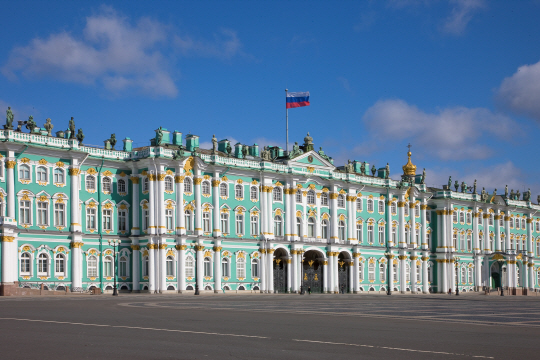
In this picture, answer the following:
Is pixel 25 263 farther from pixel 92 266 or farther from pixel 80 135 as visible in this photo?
pixel 80 135

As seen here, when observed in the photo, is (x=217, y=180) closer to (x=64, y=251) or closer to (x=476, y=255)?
(x=64, y=251)

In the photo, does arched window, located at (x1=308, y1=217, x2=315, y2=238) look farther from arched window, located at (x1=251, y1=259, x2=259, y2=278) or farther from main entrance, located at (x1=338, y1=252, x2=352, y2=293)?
arched window, located at (x1=251, y1=259, x2=259, y2=278)

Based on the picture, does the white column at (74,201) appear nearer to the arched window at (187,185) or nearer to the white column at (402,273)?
the arched window at (187,185)

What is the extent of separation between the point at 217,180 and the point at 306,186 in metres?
13.4

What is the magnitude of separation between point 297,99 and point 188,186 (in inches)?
667

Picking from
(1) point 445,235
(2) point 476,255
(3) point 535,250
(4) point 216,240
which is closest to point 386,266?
(1) point 445,235

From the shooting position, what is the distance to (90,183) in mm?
71188

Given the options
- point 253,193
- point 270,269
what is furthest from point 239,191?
point 270,269

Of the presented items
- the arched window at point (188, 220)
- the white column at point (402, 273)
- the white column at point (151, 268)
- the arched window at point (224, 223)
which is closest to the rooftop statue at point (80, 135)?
the white column at point (151, 268)

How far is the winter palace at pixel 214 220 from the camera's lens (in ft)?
218

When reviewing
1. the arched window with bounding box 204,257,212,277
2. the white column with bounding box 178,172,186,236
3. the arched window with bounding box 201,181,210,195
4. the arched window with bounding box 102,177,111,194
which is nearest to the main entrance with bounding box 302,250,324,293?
the arched window with bounding box 204,257,212,277

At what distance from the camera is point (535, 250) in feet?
400

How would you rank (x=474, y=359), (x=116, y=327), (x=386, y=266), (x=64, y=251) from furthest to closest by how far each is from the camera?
(x=386, y=266)
(x=64, y=251)
(x=116, y=327)
(x=474, y=359)

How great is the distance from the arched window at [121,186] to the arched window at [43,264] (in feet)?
35.8
